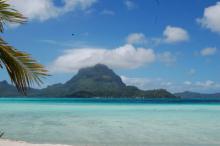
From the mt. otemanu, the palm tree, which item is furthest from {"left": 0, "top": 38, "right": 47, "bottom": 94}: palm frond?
the mt. otemanu

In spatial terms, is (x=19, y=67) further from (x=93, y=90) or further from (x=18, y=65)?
(x=93, y=90)

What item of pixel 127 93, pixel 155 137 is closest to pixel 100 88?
pixel 127 93

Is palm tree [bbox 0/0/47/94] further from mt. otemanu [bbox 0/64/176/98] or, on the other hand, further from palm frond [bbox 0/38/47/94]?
mt. otemanu [bbox 0/64/176/98]

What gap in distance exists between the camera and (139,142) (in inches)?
484

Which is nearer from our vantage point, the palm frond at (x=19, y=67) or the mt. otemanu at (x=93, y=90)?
the palm frond at (x=19, y=67)

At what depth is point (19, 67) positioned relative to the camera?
5.00 metres

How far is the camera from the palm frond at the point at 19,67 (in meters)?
4.98

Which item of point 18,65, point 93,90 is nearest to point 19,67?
point 18,65

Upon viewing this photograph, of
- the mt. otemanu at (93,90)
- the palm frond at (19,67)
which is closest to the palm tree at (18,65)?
the palm frond at (19,67)

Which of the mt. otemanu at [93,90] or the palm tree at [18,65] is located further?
the mt. otemanu at [93,90]

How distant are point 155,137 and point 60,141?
3185 mm

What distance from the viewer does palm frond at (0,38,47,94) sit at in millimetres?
4977

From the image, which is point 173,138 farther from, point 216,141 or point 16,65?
point 16,65

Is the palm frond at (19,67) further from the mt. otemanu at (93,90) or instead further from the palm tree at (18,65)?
the mt. otemanu at (93,90)
